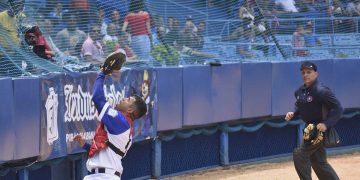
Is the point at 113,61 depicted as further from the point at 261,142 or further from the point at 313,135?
the point at 261,142

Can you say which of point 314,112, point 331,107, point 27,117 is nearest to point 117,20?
point 27,117

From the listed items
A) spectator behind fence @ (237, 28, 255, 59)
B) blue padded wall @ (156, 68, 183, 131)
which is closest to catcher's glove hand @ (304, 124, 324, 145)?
blue padded wall @ (156, 68, 183, 131)

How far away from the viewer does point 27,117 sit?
7660 millimetres

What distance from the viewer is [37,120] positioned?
25.6 ft

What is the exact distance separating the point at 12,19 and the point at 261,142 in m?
5.12

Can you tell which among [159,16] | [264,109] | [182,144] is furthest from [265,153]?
[159,16]

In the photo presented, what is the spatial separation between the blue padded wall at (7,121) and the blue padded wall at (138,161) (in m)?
2.56

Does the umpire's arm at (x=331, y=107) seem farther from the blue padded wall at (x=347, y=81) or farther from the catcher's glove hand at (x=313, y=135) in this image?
the blue padded wall at (x=347, y=81)

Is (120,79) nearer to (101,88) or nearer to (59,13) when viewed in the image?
(59,13)

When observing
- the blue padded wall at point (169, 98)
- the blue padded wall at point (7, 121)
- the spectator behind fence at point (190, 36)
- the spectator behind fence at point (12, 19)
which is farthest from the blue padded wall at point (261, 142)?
the blue padded wall at point (7, 121)

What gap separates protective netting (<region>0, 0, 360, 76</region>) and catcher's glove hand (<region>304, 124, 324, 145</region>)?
110 inches

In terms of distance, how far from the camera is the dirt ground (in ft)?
34.6

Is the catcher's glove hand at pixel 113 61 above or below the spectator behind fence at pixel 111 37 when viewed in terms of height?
below

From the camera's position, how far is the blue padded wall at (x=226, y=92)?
1099 centimetres
